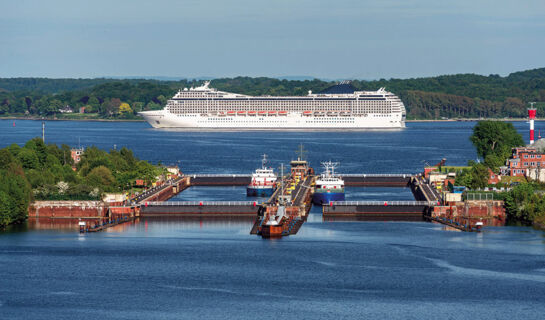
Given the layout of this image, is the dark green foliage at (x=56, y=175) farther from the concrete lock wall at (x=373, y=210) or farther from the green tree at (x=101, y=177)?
the concrete lock wall at (x=373, y=210)

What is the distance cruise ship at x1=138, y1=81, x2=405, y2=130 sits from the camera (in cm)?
16312

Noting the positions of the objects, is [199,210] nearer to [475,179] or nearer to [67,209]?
[67,209]

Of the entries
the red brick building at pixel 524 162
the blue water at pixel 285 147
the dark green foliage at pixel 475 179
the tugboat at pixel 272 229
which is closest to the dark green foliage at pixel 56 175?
the tugboat at pixel 272 229

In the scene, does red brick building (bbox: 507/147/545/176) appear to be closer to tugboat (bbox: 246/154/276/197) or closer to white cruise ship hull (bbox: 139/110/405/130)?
tugboat (bbox: 246/154/276/197)

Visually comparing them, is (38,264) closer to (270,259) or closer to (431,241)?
(270,259)

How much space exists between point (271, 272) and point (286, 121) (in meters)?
122

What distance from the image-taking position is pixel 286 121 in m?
164

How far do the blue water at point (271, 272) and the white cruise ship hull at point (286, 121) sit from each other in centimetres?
10399

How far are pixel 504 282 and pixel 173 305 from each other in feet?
41.4

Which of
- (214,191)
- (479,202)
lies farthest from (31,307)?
(214,191)

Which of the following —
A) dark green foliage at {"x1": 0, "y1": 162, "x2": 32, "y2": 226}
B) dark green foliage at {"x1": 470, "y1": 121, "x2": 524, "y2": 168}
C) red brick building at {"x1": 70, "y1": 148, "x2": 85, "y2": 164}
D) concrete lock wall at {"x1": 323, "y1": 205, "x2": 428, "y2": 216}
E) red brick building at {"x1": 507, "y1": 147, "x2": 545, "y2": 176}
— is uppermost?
dark green foliage at {"x1": 470, "y1": 121, "x2": 524, "y2": 168}

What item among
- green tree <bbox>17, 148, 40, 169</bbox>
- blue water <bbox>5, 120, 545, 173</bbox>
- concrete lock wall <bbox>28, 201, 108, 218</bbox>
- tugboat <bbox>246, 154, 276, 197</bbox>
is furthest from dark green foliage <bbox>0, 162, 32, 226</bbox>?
blue water <bbox>5, 120, 545, 173</bbox>

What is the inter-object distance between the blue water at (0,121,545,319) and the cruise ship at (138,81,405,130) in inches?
4114

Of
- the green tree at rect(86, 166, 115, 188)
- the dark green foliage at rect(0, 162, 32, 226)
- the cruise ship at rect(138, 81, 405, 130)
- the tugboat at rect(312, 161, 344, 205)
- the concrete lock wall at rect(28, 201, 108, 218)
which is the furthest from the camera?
the cruise ship at rect(138, 81, 405, 130)
